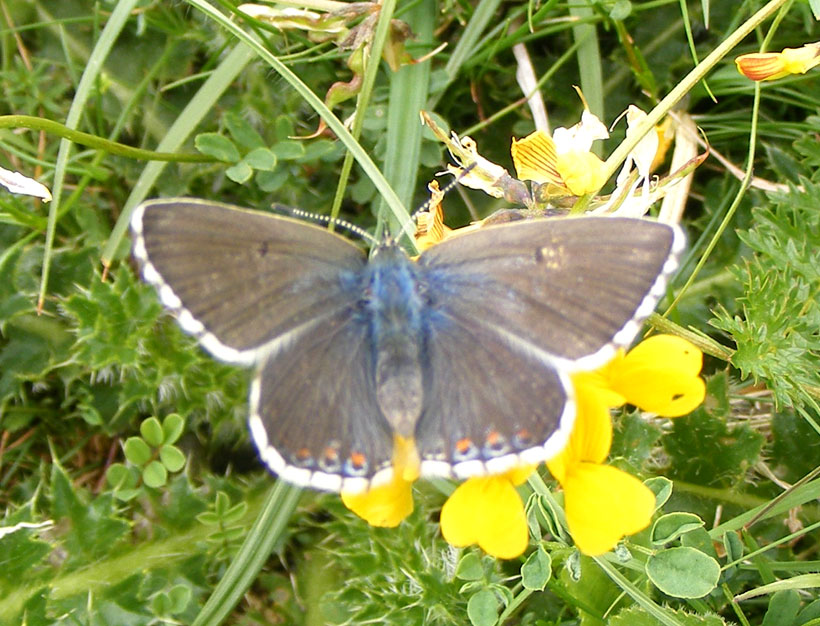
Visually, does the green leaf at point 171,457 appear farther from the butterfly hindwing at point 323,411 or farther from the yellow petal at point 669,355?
the yellow petal at point 669,355

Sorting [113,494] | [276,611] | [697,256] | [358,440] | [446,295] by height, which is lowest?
[276,611]

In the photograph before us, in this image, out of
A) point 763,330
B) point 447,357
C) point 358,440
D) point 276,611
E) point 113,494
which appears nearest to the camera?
point 358,440

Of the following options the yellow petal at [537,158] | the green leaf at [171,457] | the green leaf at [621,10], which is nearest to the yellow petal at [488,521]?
the yellow petal at [537,158]

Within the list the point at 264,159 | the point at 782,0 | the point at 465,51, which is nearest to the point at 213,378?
the point at 264,159

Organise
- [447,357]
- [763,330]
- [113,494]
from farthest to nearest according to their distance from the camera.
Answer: [113,494] < [763,330] < [447,357]

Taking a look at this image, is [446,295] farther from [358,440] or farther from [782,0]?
[782,0]

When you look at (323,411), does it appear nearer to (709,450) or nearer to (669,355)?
(669,355)

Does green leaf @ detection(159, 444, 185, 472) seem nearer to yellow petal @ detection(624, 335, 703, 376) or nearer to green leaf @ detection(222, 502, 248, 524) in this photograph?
green leaf @ detection(222, 502, 248, 524)
